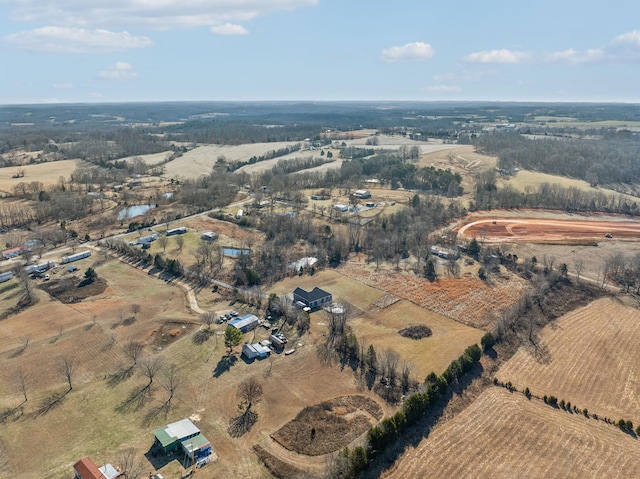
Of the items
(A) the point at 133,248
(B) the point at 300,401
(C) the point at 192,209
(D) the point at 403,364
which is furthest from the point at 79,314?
(C) the point at 192,209

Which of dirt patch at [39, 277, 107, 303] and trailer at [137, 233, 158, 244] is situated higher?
trailer at [137, 233, 158, 244]

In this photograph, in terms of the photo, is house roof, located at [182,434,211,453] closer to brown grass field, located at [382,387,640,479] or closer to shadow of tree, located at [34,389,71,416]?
brown grass field, located at [382,387,640,479]

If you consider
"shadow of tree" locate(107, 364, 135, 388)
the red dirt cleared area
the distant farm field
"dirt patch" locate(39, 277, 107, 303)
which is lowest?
"shadow of tree" locate(107, 364, 135, 388)

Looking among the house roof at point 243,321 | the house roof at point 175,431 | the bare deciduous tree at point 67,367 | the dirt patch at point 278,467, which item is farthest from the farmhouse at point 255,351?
the bare deciduous tree at point 67,367

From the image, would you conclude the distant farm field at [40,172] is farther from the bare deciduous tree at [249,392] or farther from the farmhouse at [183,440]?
the farmhouse at [183,440]

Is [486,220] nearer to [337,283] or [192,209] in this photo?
[337,283]

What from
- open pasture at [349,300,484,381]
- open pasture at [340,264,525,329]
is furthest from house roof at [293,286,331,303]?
open pasture at [340,264,525,329]
